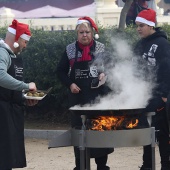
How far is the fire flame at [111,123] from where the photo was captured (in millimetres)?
7516

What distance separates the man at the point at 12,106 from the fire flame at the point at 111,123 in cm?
75

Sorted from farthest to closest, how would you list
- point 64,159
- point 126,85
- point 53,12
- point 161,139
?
point 53,12, point 64,159, point 161,139, point 126,85

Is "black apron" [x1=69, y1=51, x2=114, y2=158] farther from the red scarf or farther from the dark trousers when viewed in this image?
the dark trousers

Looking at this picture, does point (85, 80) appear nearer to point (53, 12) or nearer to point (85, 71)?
point (85, 71)

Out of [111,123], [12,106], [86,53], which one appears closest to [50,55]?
[86,53]

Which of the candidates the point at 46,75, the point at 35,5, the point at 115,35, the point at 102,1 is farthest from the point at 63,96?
the point at 35,5

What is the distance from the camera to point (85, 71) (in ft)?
27.9

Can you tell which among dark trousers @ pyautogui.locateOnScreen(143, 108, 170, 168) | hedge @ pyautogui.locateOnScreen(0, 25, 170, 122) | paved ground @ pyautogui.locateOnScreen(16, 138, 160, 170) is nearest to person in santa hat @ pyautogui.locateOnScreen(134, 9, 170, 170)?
dark trousers @ pyautogui.locateOnScreen(143, 108, 170, 168)

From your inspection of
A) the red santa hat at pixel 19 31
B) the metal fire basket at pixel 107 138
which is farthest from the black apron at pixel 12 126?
the metal fire basket at pixel 107 138

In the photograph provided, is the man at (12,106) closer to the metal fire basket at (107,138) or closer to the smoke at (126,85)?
the metal fire basket at (107,138)

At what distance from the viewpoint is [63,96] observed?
40.9 feet

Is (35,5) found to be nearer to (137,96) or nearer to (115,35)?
(115,35)

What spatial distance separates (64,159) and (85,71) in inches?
86.2

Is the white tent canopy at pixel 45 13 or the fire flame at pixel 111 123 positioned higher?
the white tent canopy at pixel 45 13
